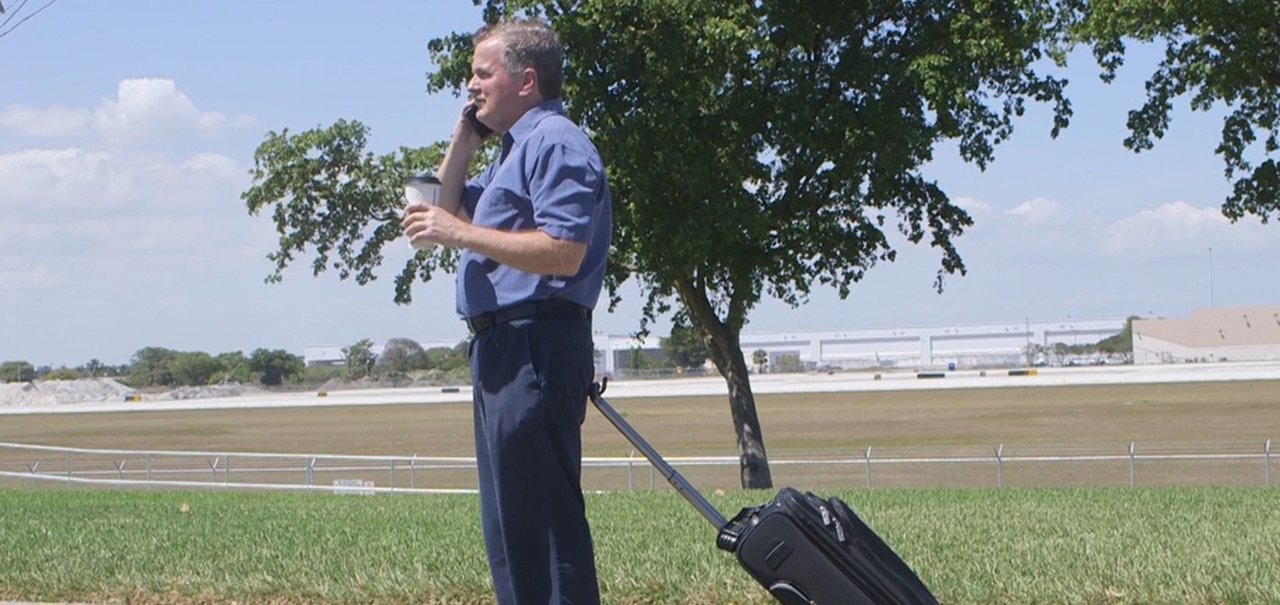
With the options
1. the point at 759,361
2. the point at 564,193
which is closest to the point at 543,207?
the point at 564,193

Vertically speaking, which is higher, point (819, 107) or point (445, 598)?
point (819, 107)

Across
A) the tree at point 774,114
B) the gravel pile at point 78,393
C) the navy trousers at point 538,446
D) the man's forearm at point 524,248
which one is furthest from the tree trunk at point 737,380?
the gravel pile at point 78,393

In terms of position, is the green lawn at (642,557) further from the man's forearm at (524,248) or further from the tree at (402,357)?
the tree at (402,357)

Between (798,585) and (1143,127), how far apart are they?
66.8 ft

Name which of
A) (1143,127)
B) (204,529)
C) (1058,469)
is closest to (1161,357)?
(1058,469)

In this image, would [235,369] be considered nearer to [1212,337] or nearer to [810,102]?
[1212,337]

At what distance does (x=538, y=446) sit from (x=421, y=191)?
0.76 metres

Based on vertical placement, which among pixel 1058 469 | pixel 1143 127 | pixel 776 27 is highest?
pixel 776 27

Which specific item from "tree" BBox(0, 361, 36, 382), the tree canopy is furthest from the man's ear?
"tree" BBox(0, 361, 36, 382)

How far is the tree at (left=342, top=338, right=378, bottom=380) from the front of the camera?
6196 inches

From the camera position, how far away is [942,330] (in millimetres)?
172875

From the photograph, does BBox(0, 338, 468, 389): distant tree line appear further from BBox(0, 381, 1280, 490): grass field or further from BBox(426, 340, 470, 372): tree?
BBox(0, 381, 1280, 490): grass field

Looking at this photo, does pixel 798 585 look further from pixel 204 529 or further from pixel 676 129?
pixel 676 129

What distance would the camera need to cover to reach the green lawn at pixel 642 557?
20.5 feet
